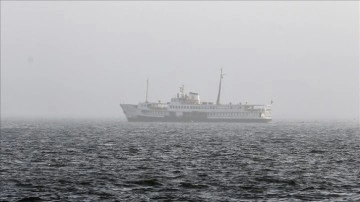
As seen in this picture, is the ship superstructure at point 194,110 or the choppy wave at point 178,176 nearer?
the choppy wave at point 178,176

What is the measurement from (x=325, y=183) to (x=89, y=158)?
2356 cm

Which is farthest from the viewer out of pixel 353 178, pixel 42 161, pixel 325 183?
pixel 42 161

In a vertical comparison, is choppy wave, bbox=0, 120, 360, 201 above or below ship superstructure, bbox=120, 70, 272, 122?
below

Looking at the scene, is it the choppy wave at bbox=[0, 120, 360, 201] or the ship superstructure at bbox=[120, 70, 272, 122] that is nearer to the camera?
the choppy wave at bbox=[0, 120, 360, 201]

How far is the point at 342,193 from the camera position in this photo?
32.7 meters

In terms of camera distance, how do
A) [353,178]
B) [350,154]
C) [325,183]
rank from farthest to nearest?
[350,154], [353,178], [325,183]

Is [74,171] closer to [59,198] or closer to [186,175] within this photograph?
[186,175]

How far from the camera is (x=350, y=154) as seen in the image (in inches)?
2381

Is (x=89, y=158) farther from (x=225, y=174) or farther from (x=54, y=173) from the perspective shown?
(x=225, y=174)

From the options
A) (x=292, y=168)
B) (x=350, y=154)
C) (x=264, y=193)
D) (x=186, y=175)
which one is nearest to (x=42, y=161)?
(x=186, y=175)

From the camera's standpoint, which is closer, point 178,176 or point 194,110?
point 178,176

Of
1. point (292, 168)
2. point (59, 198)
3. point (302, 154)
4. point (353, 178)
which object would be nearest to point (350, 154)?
point (302, 154)

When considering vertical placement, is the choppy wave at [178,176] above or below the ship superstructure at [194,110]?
below

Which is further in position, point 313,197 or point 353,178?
point 353,178
